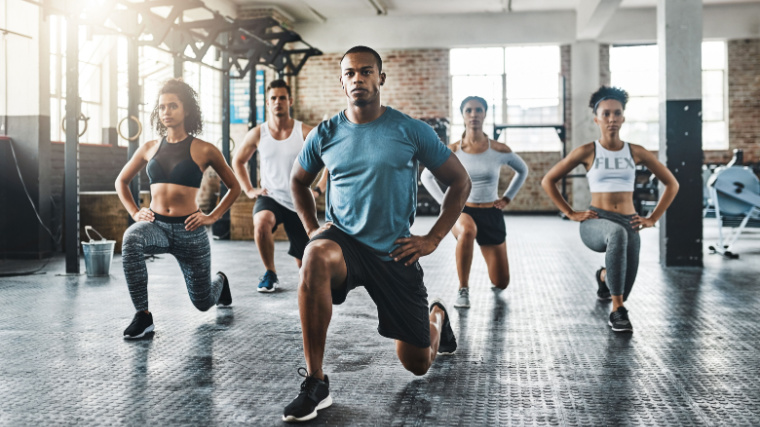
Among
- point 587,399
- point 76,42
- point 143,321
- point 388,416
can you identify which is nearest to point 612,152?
point 587,399

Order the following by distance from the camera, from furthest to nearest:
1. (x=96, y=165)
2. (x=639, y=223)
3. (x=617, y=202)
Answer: (x=96, y=165) < (x=617, y=202) < (x=639, y=223)

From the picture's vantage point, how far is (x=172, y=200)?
359 centimetres

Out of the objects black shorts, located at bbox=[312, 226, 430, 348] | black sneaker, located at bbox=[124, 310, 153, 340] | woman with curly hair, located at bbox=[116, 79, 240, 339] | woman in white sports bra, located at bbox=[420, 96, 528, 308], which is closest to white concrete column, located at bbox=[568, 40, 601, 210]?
woman in white sports bra, located at bbox=[420, 96, 528, 308]

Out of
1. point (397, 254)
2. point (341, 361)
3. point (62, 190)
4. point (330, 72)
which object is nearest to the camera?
point (397, 254)

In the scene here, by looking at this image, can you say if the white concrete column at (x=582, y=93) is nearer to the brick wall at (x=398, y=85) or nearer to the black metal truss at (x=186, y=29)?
the brick wall at (x=398, y=85)

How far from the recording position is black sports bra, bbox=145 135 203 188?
3617 millimetres

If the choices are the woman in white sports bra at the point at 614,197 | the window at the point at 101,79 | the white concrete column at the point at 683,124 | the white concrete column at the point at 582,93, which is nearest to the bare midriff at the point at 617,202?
the woman in white sports bra at the point at 614,197

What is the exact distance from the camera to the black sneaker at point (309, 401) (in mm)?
2154

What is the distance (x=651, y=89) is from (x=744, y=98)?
1.78m

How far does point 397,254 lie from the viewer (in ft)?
7.79

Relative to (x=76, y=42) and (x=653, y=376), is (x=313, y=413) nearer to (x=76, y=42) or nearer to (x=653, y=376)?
(x=653, y=376)

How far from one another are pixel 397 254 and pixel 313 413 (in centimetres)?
60

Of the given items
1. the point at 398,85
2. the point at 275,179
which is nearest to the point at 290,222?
the point at 275,179

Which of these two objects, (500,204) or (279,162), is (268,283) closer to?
(279,162)
